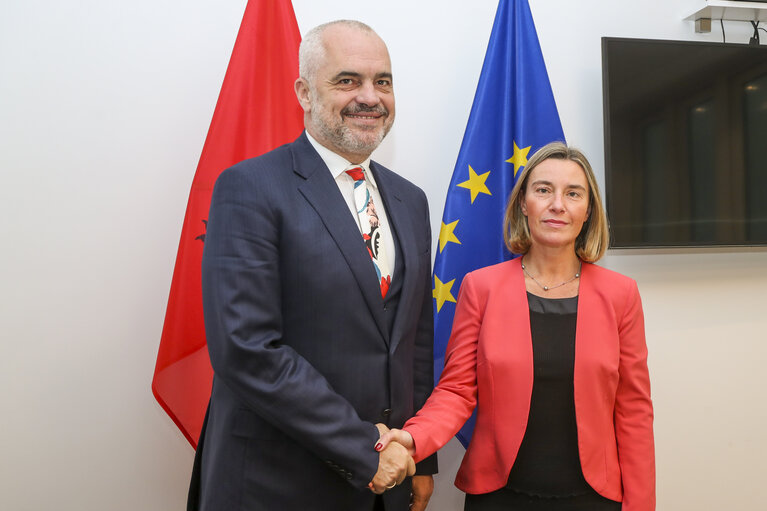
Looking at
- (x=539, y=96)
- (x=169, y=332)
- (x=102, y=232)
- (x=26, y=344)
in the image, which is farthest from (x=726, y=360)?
(x=26, y=344)

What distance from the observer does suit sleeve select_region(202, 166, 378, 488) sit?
1.22 m

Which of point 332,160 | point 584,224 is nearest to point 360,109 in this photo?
point 332,160

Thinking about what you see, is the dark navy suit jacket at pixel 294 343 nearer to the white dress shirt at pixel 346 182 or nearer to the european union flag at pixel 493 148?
the white dress shirt at pixel 346 182

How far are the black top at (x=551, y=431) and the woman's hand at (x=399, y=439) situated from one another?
35cm

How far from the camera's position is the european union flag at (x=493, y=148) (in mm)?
2266

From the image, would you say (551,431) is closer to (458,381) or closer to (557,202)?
(458,381)

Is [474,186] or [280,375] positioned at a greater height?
[474,186]

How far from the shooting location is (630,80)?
2.36 m

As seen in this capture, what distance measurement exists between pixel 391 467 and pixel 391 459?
0.02 metres

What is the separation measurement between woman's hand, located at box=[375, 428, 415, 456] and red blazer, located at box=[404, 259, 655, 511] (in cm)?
6

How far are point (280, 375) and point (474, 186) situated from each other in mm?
1359

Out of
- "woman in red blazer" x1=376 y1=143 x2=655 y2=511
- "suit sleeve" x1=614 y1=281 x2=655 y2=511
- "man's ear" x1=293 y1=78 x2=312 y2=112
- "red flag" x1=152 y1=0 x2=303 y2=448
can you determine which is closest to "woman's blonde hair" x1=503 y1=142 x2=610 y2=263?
"woman in red blazer" x1=376 y1=143 x2=655 y2=511

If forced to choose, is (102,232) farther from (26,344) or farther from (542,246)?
(542,246)

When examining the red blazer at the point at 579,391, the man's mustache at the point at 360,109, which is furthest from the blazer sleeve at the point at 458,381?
the man's mustache at the point at 360,109
